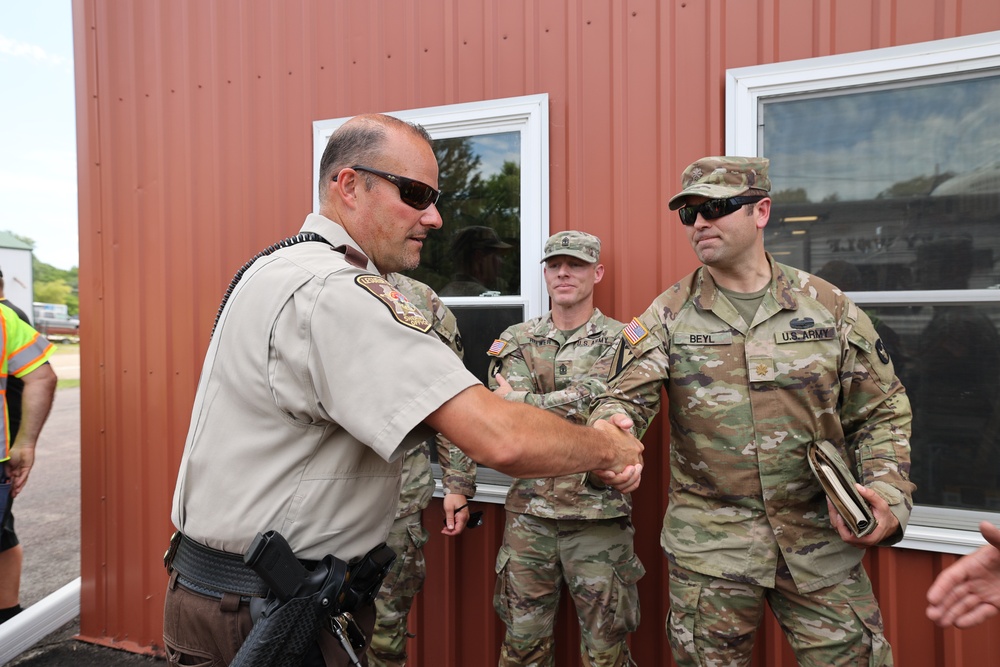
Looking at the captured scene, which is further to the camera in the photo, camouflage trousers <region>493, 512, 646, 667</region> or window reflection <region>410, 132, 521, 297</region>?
window reflection <region>410, 132, 521, 297</region>

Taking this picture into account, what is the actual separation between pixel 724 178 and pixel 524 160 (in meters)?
1.16

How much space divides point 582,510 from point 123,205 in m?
3.37

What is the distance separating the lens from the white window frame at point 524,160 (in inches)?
115

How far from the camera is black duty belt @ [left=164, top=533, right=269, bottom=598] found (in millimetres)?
1425

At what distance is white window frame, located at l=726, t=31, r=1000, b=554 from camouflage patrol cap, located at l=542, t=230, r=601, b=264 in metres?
0.71

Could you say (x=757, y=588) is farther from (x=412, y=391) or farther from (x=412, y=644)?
(x=412, y=644)

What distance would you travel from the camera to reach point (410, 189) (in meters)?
1.67

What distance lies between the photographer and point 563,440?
147 centimetres

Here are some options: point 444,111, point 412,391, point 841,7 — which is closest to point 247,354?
point 412,391

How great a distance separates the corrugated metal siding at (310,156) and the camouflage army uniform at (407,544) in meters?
0.34

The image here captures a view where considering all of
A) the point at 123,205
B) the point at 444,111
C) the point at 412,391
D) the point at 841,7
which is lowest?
the point at 412,391

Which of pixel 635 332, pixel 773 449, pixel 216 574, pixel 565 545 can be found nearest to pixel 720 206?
pixel 635 332

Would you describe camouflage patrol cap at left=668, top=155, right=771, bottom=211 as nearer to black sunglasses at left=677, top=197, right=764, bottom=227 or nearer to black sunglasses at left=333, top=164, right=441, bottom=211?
black sunglasses at left=677, top=197, right=764, bottom=227

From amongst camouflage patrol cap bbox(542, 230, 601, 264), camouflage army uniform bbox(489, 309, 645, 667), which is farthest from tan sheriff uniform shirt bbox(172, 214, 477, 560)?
camouflage patrol cap bbox(542, 230, 601, 264)
